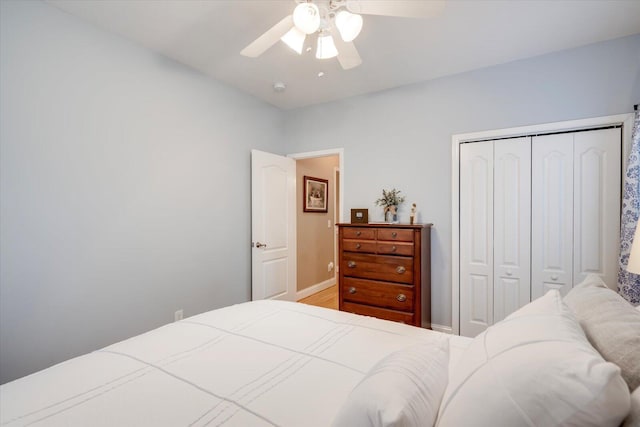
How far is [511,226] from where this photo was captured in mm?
2693

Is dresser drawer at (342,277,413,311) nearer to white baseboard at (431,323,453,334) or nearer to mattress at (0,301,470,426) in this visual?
white baseboard at (431,323,453,334)

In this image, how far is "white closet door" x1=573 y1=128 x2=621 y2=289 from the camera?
2.32 m

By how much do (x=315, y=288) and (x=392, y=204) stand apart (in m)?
2.13

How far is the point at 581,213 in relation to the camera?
2.43 m

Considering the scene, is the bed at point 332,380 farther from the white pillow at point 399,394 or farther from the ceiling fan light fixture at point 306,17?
the ceiling fan light fixture at point 306,17

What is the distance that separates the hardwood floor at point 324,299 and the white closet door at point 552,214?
229 centimetres

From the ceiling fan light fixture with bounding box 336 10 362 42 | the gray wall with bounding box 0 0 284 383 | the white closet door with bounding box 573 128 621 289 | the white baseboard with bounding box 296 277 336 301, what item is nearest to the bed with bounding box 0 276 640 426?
the gray wall with bounding box 0 0 284 383

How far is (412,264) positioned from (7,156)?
298cm

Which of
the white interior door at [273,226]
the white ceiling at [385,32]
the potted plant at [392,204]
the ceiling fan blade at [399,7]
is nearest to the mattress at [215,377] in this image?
the ceiling fan blade at [399,7]

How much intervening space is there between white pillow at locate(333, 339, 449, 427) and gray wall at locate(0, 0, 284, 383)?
2209 millimetres

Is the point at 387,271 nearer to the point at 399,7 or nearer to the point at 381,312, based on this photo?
the point at 381,312

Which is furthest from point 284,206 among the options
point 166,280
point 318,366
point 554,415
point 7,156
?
point 554,415

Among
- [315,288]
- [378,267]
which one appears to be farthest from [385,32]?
[315,288]

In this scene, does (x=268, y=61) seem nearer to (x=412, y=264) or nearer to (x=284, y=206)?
(x=284, y=206)
